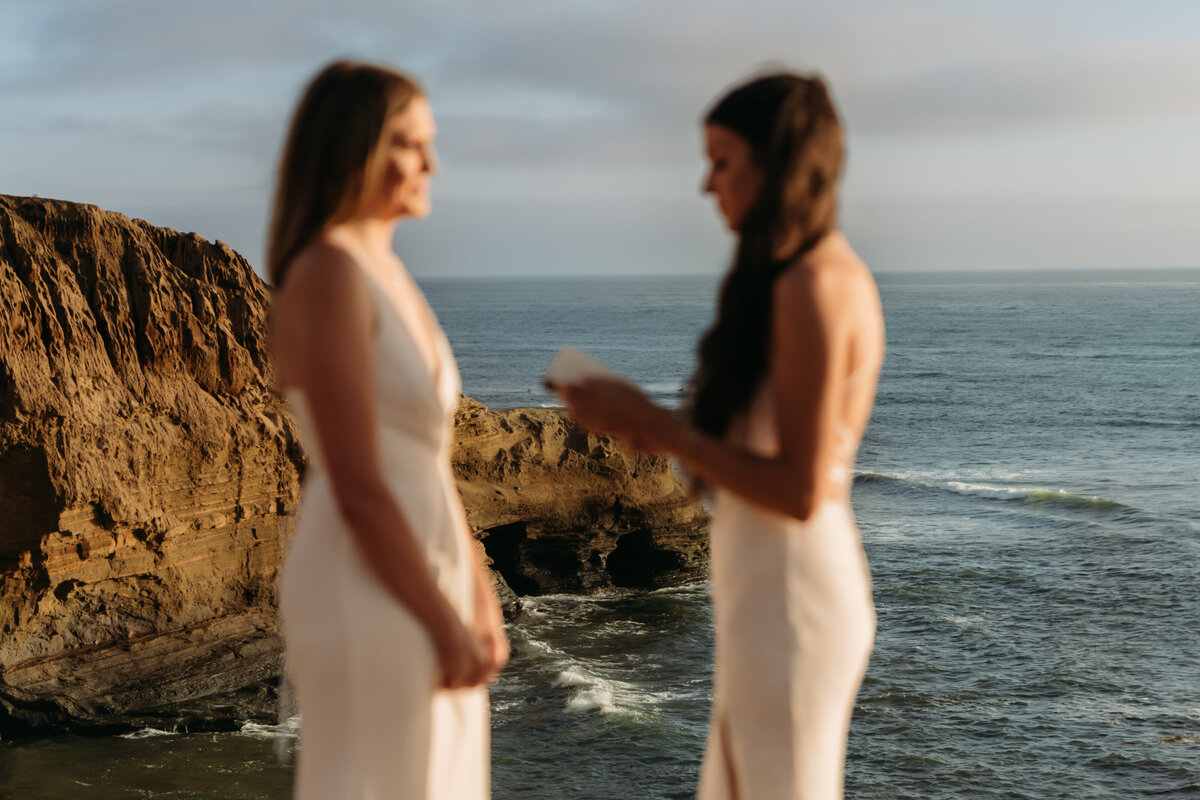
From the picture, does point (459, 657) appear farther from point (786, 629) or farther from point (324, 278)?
point (324, 278)

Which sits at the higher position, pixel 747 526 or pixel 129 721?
pixel 747 526

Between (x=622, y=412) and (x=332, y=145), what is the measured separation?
793mm

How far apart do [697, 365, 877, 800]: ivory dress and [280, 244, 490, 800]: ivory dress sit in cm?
60

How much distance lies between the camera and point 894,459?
4169 centimetres

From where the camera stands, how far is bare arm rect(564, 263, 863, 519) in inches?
85.2

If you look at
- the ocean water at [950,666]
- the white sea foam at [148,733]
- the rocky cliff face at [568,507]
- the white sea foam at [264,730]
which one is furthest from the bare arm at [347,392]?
the rocky cliff face at [568,507]

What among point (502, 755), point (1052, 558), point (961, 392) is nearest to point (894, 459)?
point (1052, 558)

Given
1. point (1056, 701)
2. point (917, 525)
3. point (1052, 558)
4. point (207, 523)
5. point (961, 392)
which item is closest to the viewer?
point (207, 523)

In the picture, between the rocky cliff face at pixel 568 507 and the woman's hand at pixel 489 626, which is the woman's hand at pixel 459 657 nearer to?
the woman's hand at pixel 489 626

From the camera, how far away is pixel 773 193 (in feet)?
7.51

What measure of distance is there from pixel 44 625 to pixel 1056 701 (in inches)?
577

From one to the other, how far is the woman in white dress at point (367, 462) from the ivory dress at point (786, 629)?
55cm

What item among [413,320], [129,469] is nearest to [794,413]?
[413,320]

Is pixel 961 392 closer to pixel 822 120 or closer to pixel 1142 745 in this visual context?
pixel 1142 745
